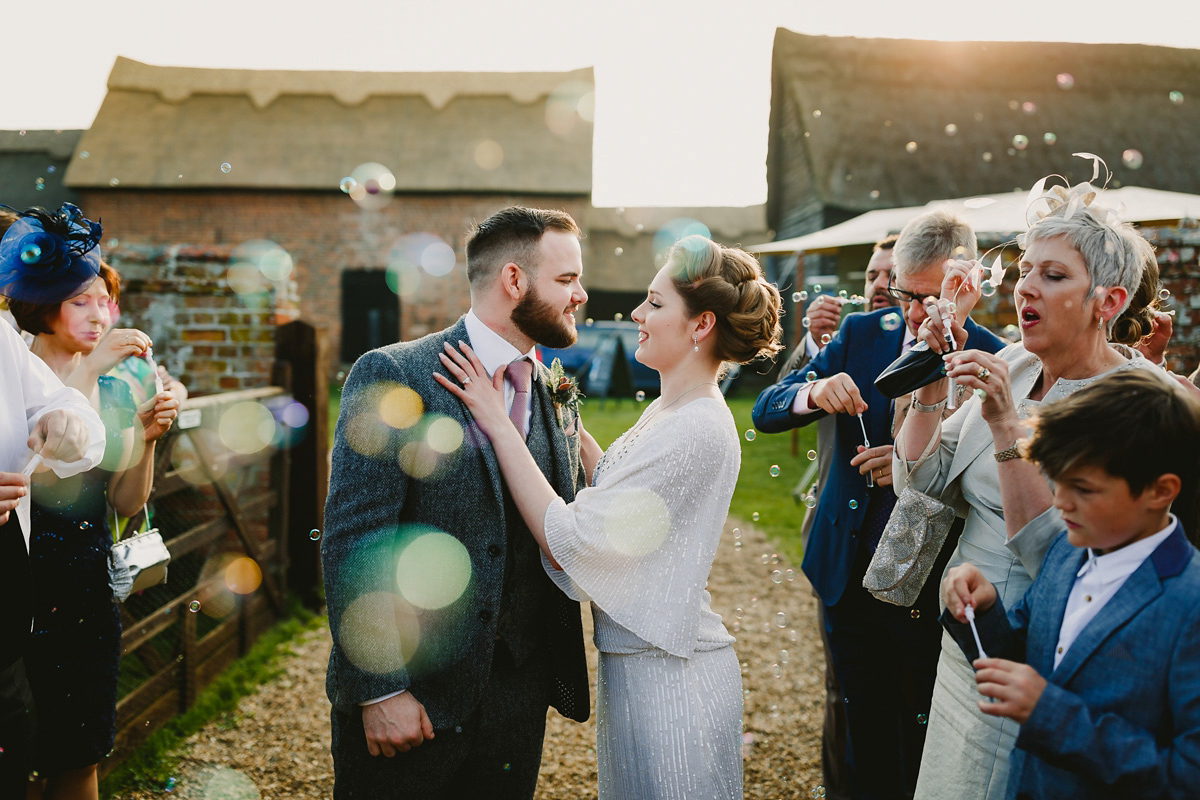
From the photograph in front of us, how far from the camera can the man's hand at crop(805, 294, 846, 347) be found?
12.9 ft

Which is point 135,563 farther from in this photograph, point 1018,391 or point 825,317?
point 825,317

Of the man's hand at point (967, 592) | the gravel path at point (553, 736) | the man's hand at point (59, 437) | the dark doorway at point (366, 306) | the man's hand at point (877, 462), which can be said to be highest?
the dark doorway at point (366, 306)

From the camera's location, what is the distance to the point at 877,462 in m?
2.81

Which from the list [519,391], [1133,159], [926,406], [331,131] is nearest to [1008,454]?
[926,406]

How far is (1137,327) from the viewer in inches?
86.0

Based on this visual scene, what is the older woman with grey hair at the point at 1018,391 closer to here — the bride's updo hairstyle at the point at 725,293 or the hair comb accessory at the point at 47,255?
the bride's updo hairstyle at the point at 725,293

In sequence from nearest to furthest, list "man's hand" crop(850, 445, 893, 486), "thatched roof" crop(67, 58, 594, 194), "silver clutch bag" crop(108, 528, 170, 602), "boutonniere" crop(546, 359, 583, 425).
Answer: "boutonniere" crop(546, 359, 583, 425) < "silver clutch bag" crop(108, 528, 170, 602) < "man's hand" crop(850, 445, 893, 486) < "thatched roof" crop(67, 58, 594, 194)

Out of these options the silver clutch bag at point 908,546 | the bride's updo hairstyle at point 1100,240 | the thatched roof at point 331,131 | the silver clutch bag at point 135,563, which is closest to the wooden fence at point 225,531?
the silver clutch bag at point 135,563

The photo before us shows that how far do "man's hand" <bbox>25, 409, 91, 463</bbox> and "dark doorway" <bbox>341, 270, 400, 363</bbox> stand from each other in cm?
1894

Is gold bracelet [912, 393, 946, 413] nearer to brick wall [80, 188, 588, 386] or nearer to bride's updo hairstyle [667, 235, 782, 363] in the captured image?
bride's updo hairstyle [667, 235, 782, 363]

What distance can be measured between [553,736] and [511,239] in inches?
120

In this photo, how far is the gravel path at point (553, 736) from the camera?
3.68 meters

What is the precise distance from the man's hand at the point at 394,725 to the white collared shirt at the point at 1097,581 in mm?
1495

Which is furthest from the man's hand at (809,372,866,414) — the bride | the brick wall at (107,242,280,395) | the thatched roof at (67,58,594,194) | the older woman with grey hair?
the thatched roof at (67,58,594,194)
